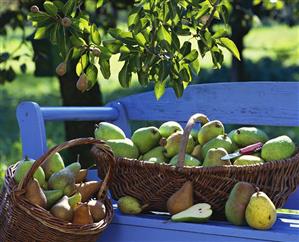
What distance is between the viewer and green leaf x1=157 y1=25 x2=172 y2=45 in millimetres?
2705

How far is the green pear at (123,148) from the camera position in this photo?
3.04 m

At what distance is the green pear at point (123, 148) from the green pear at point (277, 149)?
481 mm

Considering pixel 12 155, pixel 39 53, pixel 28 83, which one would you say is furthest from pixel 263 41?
pixel 39 53

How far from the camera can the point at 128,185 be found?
299cm

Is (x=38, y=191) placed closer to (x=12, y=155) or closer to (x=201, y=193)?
(x=201, y=193)

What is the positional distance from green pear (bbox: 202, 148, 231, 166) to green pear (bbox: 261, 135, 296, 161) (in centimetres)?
14

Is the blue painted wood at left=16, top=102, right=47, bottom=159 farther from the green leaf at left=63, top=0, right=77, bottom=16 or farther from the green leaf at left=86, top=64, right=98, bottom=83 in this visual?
the green leaf at left=63, top=0, right=77, bottom=16

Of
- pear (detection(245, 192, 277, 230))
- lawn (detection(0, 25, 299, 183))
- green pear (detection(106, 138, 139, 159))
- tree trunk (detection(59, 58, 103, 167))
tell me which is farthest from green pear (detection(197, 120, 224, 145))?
lawn (detection(0, 25, 299, 183))

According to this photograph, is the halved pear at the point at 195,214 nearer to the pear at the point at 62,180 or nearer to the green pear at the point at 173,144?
the green pear at the point at 173,144

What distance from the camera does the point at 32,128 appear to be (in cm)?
324

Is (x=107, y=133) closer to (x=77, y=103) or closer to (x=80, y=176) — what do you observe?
(x=80, y=176)

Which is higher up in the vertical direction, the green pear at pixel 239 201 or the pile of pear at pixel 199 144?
the pile of pear at pixel 199 144

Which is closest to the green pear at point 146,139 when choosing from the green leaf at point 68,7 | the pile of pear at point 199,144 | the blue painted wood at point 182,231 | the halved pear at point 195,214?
the pile of pear at point 199,144

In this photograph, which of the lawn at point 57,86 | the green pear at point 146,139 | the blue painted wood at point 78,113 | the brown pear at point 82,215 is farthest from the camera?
the lawn at point 57,86
